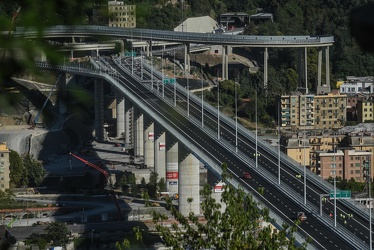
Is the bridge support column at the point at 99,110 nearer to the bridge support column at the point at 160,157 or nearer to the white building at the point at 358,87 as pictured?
the bridge support column at the point at 160,157

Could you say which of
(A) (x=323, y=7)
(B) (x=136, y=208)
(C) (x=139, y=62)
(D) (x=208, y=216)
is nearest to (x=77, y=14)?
(D) (x=208, y=216)

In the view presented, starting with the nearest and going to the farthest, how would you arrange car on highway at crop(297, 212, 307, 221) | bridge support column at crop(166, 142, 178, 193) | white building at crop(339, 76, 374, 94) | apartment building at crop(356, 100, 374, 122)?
car on highway at crop(297, 212, 307, 221), bridge support column at crop(166, 142, 178, 193), apartment building at crop(356, 100, 374, 122), white building at crop(339, 76, 374, 94)

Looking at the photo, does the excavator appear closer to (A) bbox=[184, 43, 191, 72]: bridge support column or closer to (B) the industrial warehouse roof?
(A) bbox=[184, 43, 191, 72]: bridge support column

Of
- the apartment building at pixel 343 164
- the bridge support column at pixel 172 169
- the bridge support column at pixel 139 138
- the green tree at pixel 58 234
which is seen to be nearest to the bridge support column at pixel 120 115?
the bridge support column at pixel 139 138

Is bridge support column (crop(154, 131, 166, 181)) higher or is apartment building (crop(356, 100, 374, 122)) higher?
apartment building (crop(356, 100, 374, 122))

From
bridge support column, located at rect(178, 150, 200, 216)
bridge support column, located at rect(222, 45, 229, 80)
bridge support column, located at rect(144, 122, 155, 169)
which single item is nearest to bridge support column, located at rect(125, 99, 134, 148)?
bridge support column, located at rect(144, 122, 155, 169)

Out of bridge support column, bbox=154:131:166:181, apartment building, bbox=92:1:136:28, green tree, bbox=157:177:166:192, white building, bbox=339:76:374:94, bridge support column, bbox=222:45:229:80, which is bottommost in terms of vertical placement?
green tree, bbox=157:177:166:192

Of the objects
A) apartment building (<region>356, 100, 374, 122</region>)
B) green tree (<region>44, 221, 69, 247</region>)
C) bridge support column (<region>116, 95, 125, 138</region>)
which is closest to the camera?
green tree (<region>44, 221, 69, 247</region>)

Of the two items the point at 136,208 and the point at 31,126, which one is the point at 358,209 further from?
the point at 31,126
